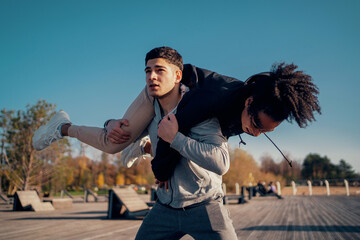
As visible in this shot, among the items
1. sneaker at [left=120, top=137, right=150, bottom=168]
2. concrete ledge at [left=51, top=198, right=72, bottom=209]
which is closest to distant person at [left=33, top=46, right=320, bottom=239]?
sneaker at [left=120, top=137, right=150, bottom=168]

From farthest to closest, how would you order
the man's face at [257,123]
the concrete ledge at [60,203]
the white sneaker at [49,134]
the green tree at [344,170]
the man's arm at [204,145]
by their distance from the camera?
the green tree at [344,170] → the concrete ledge at [60,203] → the white sneaker at [49,134] → the man's face at [257,123] → the man's arm at [204,145]

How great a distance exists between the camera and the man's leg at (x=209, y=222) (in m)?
1.39

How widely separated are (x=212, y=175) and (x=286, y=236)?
3362 mm

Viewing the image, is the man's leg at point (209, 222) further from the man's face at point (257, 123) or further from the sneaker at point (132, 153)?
the sneaker at point (132, 153)

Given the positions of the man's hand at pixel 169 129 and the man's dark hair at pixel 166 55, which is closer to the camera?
the man's hand at pixel 169 129

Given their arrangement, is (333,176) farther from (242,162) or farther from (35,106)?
(35,106)

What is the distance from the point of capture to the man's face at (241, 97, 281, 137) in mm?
1414

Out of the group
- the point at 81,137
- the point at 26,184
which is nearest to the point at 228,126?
the point at 81,137

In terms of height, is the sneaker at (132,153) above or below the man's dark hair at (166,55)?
below

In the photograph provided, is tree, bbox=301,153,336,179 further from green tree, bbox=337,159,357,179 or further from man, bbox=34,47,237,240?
man, bbox=34,47,237,240

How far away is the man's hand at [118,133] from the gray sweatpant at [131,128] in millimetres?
29

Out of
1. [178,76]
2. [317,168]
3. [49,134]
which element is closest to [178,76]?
[178,76]

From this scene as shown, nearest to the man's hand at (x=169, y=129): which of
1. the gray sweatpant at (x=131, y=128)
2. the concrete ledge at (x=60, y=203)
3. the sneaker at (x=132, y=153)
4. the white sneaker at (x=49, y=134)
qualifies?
the gray sweatpant at (x=131, y=128)

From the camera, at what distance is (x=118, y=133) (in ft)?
5.99
